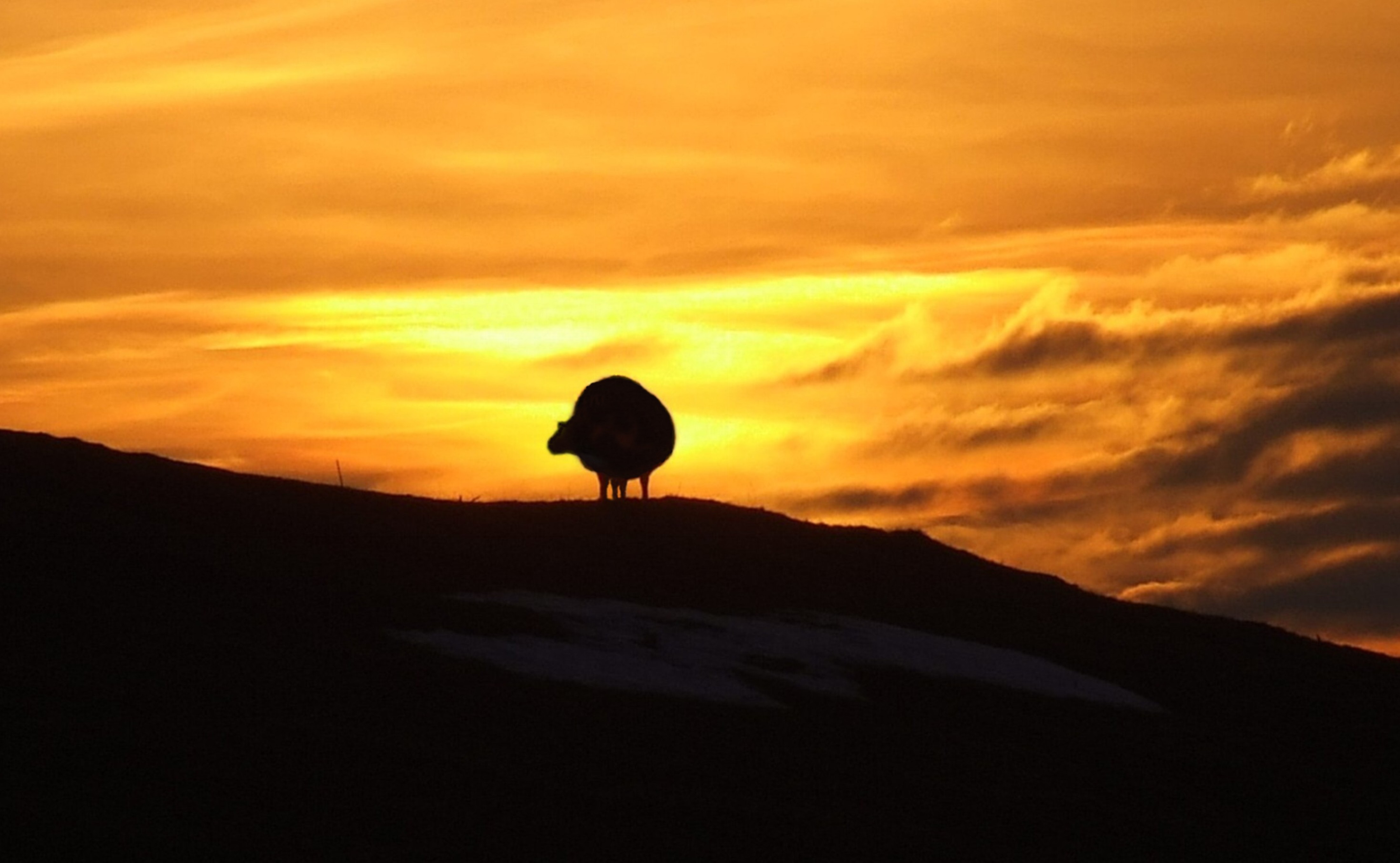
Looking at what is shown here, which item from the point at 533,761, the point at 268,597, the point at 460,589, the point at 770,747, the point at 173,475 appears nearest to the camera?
the point at 533,761

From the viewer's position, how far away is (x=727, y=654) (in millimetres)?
32844

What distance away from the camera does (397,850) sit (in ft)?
A: 66.9

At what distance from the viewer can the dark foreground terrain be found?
21453 millimetres

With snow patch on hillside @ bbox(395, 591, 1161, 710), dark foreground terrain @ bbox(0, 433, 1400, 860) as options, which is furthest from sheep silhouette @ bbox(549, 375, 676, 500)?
snow patch on hillside @ bbox(395, 591, 1161, 710)

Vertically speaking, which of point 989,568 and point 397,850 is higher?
point 989,568

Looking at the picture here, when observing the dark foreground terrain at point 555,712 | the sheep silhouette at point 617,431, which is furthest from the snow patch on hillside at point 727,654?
the sheep silhouette at point 617,431

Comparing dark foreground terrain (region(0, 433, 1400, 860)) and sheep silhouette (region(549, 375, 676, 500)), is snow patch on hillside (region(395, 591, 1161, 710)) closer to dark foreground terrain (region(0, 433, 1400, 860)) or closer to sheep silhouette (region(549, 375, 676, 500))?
dark foreground terrain (region(0, 433, 1400, 860))

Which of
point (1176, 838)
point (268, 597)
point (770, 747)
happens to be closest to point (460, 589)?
point (268, 597)

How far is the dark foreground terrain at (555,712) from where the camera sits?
70.4ft

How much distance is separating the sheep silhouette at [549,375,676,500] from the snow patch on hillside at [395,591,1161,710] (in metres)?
4.74

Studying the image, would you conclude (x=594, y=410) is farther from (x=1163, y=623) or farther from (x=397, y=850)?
(x=397, y=850)

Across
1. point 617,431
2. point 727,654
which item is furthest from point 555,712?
point 617,431

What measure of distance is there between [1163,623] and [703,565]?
11986mm

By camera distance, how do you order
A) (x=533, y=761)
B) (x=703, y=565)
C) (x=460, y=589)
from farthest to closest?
1. (x=703, y=565)
2. (x=460, y=589)
3. (x=533, y=761)
